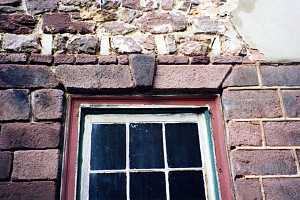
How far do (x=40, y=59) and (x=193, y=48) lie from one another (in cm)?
108

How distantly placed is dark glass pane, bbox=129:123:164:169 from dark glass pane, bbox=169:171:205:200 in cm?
12

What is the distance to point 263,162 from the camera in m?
2.55

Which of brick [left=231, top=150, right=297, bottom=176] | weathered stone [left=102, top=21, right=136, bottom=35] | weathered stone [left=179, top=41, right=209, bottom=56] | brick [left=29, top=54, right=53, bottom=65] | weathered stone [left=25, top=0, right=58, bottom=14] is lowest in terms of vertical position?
brick [left=231, top=150, right=297, bottom=176]

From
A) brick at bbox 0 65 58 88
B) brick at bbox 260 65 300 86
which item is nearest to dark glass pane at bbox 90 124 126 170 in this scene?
brick at bbox 0 65 58 88

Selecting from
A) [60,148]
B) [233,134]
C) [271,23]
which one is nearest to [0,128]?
[60,148]

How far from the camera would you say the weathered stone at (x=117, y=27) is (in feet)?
9.89

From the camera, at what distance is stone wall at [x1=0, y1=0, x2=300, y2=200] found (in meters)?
2.49

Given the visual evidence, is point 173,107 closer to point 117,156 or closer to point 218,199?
point 117,156

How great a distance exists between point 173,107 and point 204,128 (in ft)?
0.82

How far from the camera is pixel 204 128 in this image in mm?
2762

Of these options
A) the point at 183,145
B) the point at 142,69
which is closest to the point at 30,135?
the point at 142,69

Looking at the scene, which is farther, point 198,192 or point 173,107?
point 173,107

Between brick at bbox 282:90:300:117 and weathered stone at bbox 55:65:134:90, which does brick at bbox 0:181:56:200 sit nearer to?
weathered stone at bbox 55:65:134:90

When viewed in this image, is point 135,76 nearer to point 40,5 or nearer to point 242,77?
point 242,77
